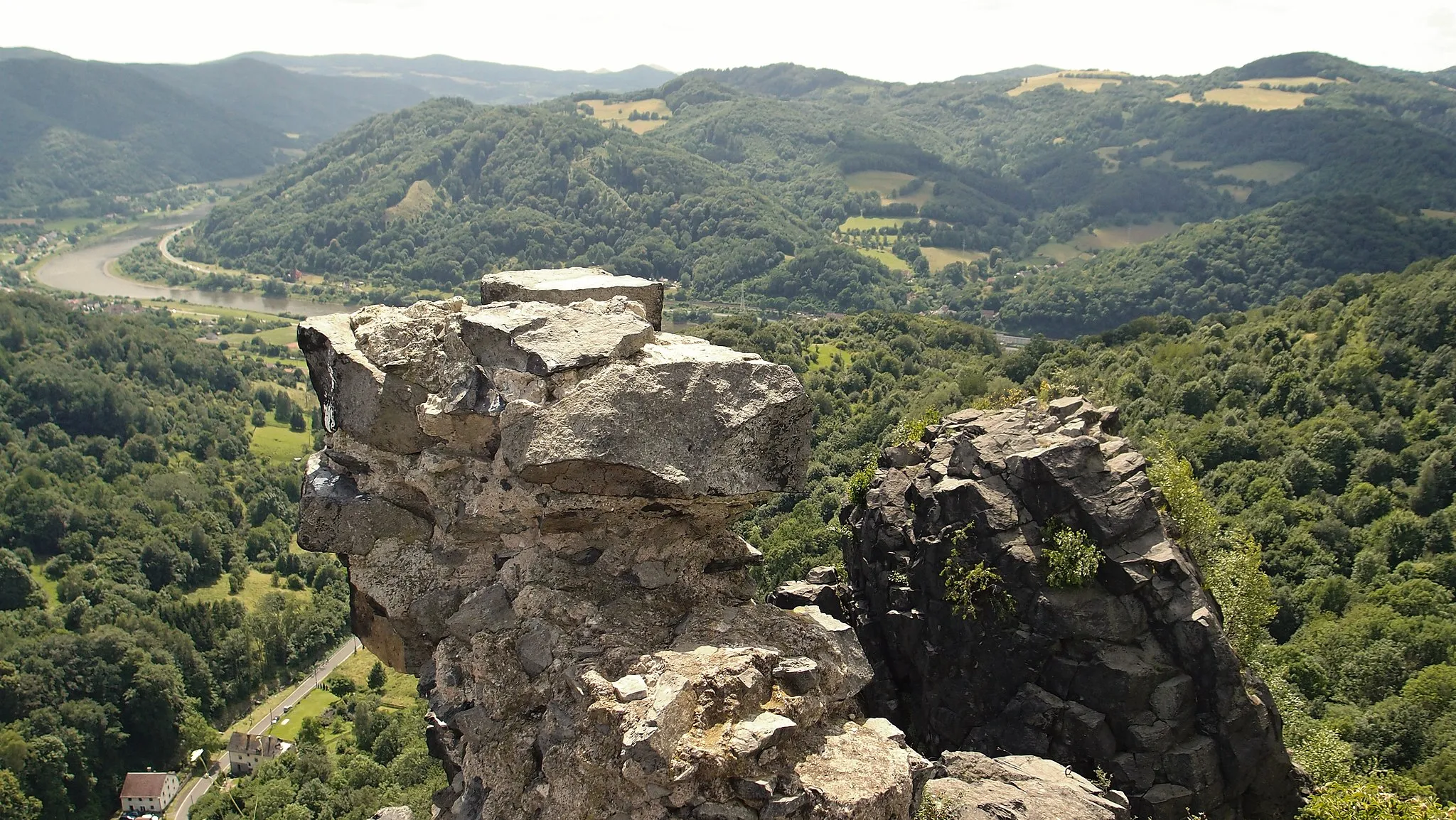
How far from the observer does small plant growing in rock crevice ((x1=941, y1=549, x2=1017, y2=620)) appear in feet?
83.0

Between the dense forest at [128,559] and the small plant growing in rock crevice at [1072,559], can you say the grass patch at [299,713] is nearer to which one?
the dense forest at [128,559]

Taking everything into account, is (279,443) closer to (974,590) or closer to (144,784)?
(144,784)

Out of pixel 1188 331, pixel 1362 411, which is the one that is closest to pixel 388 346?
pixel 1362 411

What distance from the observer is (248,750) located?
257 ft

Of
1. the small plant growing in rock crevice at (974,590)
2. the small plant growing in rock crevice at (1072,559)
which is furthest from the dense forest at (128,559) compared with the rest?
the small plant growing in rock crevice at (1072,559)

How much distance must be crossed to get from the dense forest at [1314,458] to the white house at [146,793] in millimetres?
51685

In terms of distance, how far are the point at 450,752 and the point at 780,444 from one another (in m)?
8.83

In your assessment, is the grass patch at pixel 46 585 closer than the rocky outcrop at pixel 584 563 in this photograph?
No

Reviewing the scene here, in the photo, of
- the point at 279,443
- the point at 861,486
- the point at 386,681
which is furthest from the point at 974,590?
the point at 279,443

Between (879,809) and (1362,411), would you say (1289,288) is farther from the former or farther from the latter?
(879,809)

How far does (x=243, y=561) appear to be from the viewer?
11319 cm

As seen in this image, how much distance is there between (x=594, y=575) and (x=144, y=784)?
248 ft

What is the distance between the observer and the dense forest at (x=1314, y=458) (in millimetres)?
37312

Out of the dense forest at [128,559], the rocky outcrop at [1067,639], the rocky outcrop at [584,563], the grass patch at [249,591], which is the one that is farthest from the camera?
the grass patch at [249,591]
